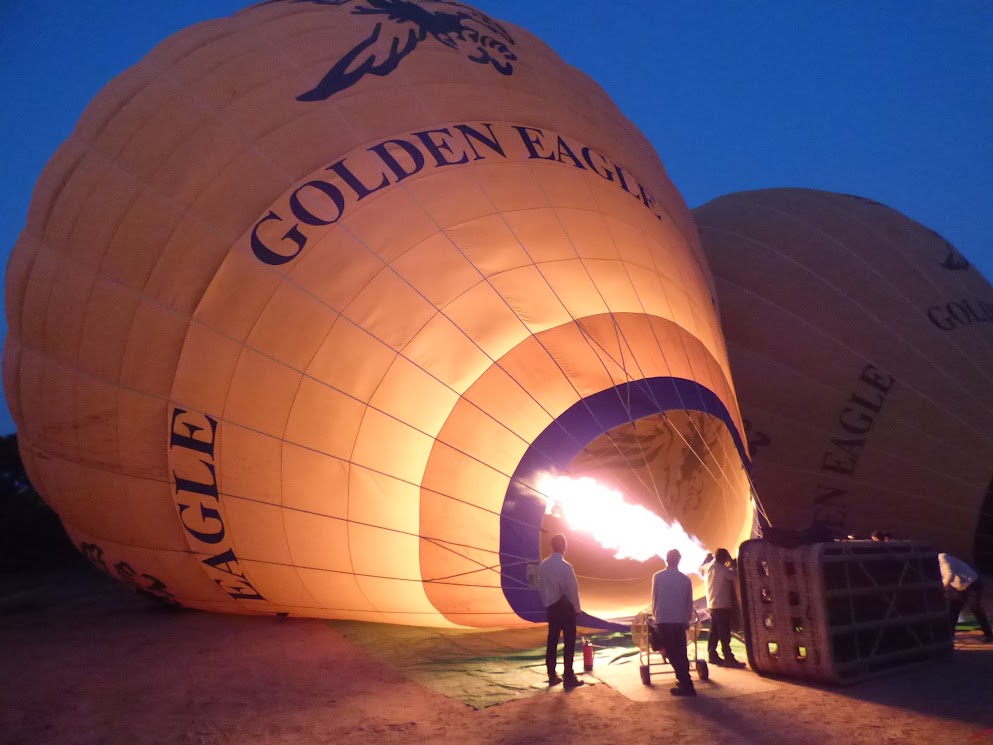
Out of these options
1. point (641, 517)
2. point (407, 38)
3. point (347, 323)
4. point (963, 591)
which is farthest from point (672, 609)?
point (407, 38)

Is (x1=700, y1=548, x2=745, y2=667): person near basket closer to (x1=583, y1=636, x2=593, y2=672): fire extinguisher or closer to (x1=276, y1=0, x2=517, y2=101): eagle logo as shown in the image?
(x1=583, y1=636, x2=593, y2=672): fire extinguisher

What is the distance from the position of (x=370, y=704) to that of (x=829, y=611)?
8.04 ft

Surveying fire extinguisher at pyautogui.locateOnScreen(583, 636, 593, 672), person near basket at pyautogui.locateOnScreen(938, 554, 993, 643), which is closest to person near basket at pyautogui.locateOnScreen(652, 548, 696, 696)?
fire extinguisher at pyautogui.locateOnScreen(583, 636, 593, 672)

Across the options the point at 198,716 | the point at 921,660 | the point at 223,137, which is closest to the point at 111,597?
the point at 198,716

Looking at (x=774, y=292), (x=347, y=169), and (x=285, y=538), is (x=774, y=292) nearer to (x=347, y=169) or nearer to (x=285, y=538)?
(x=347, y=169)

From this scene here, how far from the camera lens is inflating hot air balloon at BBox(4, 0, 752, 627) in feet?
14.4

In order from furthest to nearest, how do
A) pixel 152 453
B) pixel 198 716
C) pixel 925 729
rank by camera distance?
pixel 152 453 < pixel 198 716 < pixel 925 729

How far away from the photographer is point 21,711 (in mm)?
3951

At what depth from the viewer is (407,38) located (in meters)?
5.23

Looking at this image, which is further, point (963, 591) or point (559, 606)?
point (963, 591)

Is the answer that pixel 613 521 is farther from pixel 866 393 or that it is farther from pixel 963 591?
pixel 866 393

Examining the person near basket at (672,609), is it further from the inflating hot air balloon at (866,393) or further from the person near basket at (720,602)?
the inflating hot air balloon at (866,393)

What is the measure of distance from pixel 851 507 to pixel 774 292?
2256mm

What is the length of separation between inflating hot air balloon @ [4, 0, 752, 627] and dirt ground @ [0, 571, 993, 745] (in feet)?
1.55
